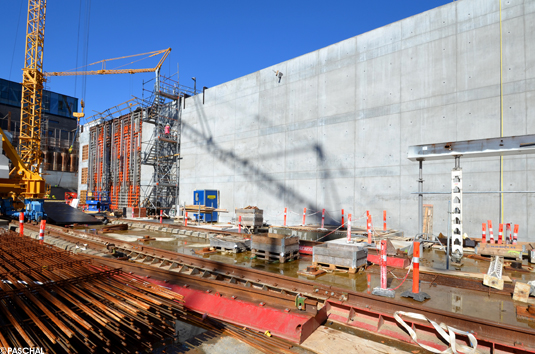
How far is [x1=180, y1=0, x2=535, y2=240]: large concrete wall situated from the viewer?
42.9 ft

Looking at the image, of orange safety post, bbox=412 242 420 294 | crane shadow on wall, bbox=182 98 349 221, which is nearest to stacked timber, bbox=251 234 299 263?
orange safety post, bbox=412 242 420 294

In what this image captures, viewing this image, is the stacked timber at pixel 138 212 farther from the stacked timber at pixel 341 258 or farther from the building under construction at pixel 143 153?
the stacked timber at pixel 341 258

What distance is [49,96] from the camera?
65188 millimetres

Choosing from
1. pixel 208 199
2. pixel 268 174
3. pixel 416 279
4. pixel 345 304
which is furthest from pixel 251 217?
pixel 416 279

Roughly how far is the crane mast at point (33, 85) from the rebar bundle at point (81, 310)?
34622 millimetres

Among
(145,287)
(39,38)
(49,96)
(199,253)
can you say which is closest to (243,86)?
(199,253)

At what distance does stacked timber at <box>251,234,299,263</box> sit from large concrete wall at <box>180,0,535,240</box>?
724cm

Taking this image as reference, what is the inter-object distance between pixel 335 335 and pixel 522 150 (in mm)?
7121

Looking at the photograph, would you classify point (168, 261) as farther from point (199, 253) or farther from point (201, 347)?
point (201, 347)

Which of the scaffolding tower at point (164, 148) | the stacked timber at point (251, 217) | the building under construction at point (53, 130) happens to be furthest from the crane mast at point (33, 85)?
the stacked timber at point (251, 217)

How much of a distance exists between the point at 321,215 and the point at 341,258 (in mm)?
9926

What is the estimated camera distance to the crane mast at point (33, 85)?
33.2 meters

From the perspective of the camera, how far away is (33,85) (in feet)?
109

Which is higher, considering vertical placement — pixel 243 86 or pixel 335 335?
pixel 243 86
